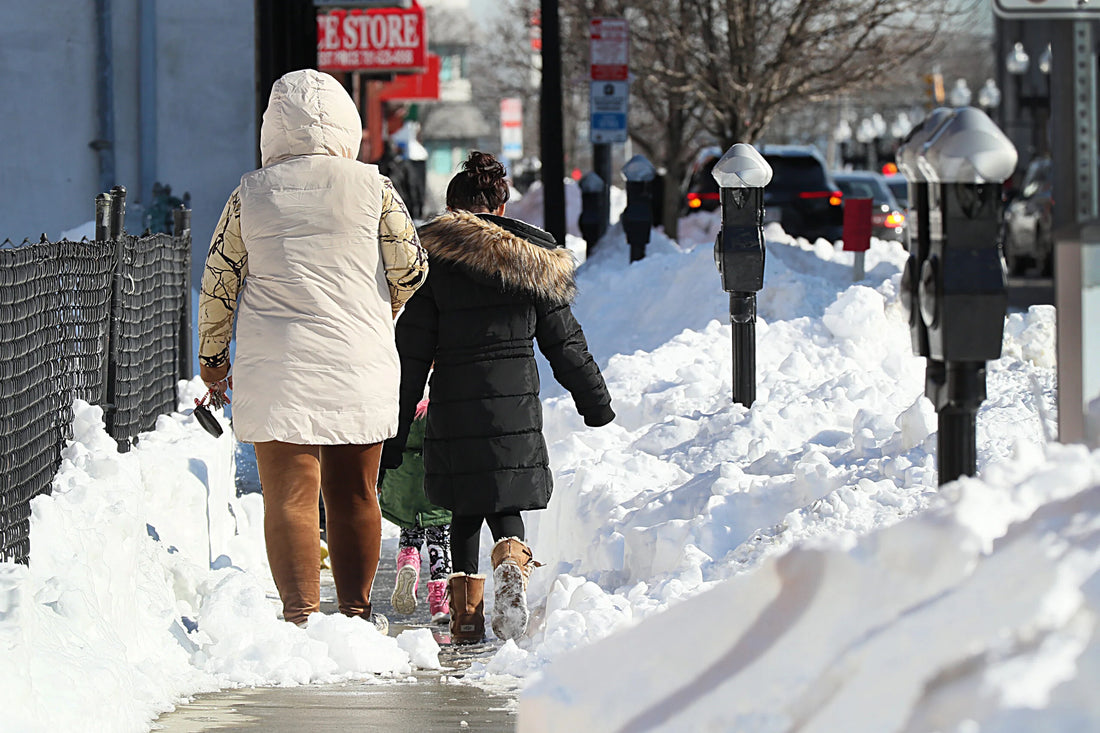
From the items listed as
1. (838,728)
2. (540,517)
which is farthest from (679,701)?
(540,517)

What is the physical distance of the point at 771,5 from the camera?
2231cm

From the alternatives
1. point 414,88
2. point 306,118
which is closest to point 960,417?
point 306,118

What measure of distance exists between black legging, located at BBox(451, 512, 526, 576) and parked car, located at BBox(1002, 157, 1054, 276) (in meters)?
17.8

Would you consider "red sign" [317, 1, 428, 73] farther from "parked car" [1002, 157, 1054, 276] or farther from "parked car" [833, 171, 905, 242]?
"parked car" [1002, 157, 1054, 276]

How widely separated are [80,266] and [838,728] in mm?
3982

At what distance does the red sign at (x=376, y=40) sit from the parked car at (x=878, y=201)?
8.12m

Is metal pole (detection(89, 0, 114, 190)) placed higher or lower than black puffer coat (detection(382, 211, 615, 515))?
higher

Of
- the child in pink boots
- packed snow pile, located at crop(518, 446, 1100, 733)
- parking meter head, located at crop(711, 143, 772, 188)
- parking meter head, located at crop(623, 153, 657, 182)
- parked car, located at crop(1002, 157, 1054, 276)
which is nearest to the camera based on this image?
packed snow pile, located at crop(518, 446, 1100, 733)

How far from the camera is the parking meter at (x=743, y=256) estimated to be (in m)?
7.96

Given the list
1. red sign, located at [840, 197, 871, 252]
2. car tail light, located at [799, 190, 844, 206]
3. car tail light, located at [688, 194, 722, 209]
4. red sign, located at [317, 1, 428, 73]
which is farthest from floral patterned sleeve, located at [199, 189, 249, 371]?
red sign, located at [317, 1, 428, 73]

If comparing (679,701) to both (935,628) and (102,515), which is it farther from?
(102,515)

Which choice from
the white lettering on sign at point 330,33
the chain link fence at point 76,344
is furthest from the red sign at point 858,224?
the white lettering on sign at point 330,33

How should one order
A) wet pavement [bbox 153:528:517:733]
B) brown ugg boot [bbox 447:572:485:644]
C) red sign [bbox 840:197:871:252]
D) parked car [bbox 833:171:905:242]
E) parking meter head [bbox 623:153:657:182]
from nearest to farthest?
wet pavement [bbox 153:528:517:733] < brown ugg boot [bbox 447:572:485:644] < red sign [bbox 840:197:871:252] < parking meter head [bbox 623:153:657:182] < parked car [bbox 833:171:905:242]

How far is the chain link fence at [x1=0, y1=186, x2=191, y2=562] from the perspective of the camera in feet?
15.8
